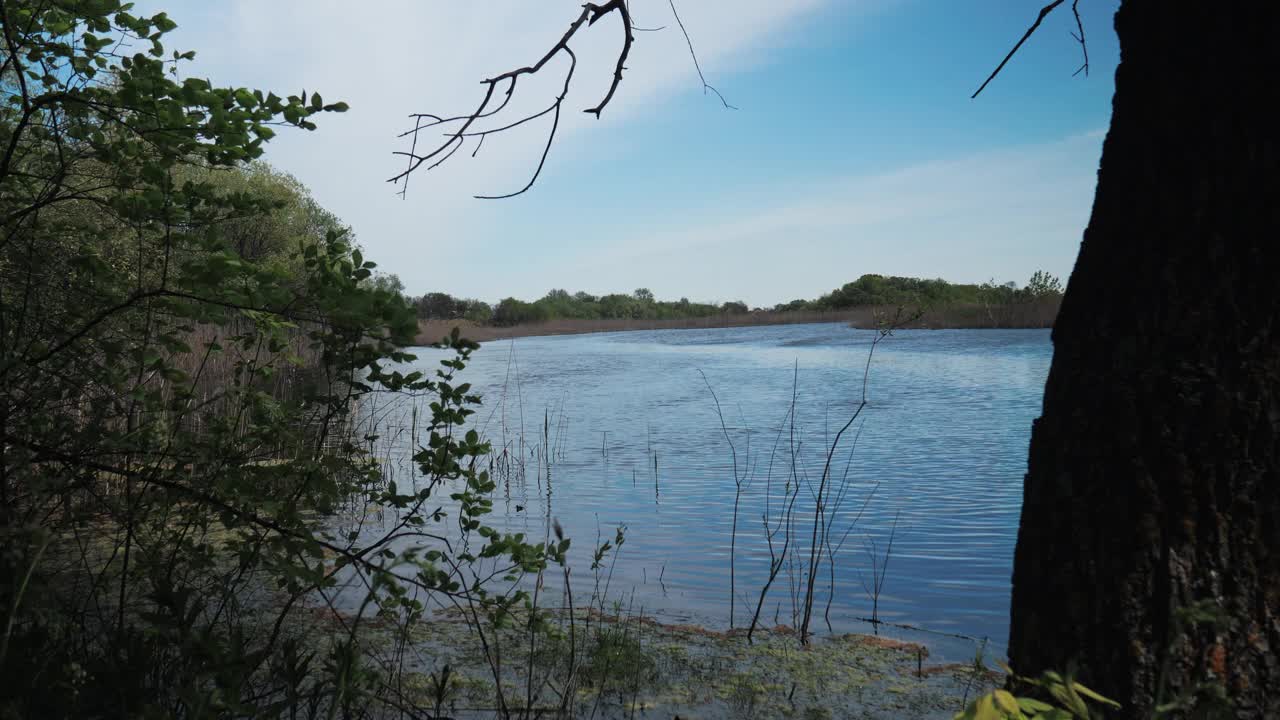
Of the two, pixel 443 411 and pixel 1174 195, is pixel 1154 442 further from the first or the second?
pixel 443 411

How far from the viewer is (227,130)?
2764mm

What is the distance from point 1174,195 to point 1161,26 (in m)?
0.41

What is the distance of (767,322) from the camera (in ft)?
191

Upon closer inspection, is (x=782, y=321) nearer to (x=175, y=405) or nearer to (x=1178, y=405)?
(x=175, y=405)

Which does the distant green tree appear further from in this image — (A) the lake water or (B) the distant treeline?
(B) the distant treeline

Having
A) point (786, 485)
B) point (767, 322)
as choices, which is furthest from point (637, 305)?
point (786, 485)

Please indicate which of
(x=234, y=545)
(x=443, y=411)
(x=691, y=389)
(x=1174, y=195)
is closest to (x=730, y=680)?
(x=443, y=411)

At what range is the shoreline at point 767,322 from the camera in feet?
115

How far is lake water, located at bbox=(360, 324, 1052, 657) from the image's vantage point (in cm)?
537

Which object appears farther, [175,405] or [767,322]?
[767,322]

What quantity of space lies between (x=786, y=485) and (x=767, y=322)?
53939mm

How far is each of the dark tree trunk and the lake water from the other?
9.11ft

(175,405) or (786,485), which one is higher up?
(175,405)

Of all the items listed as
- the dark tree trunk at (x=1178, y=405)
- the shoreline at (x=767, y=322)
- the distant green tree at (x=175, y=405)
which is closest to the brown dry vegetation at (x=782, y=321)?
the shoreline at (x=767, y=322)
